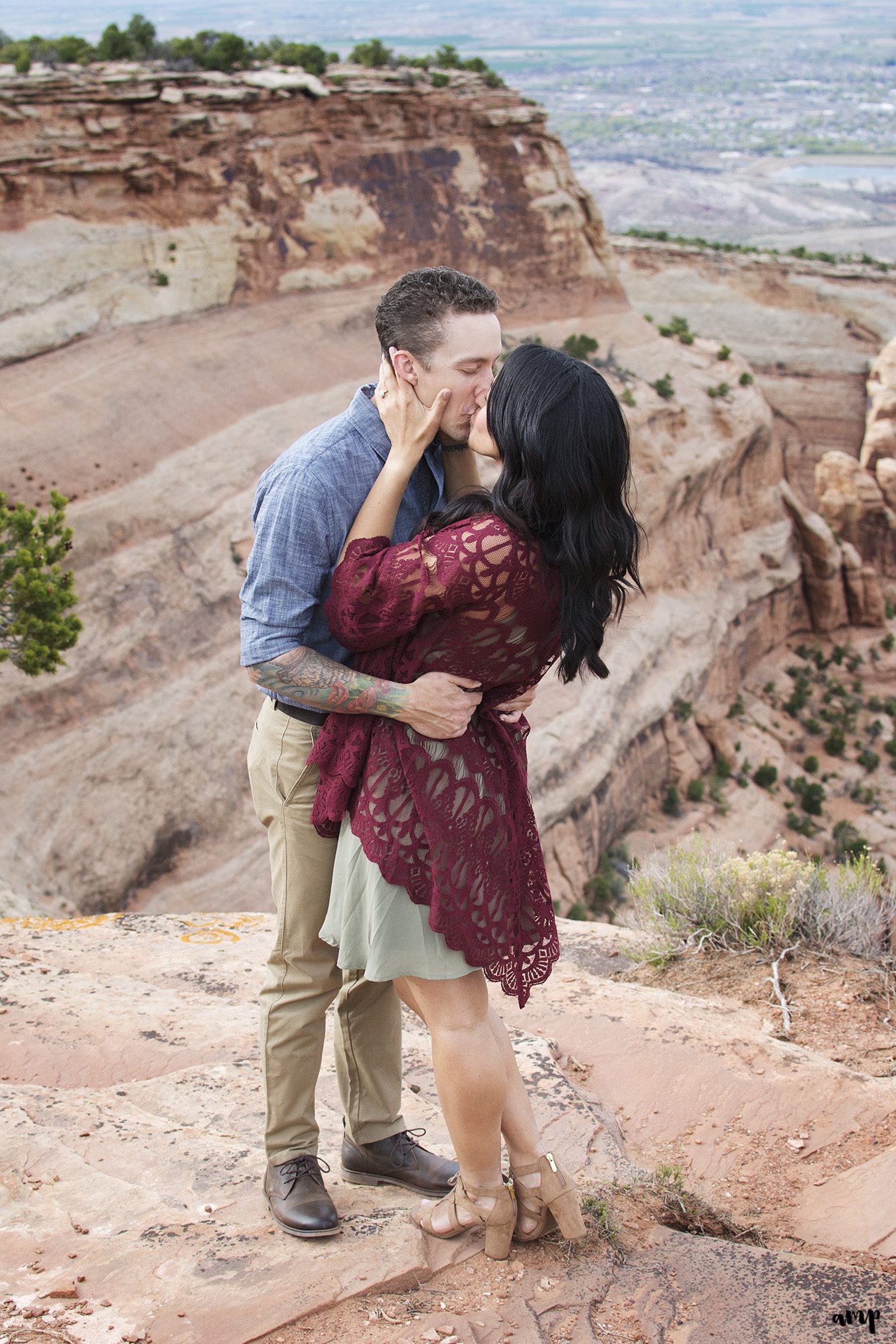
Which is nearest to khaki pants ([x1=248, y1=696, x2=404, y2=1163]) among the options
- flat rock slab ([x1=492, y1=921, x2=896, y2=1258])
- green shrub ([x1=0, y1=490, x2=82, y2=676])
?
flat rock slab ([x1=492, y1=921, x2=896, y2=1258])

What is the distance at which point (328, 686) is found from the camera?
2662 mm

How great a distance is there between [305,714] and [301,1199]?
134cm

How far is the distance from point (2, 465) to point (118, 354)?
3262mm

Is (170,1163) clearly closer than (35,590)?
Yes

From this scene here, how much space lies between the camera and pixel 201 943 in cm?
647

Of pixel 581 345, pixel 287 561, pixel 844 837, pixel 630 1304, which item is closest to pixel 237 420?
pixel 581 345

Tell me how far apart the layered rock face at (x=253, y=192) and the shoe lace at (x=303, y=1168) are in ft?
46.9

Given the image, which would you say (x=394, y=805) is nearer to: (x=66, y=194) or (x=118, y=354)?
(x=118, y=354)

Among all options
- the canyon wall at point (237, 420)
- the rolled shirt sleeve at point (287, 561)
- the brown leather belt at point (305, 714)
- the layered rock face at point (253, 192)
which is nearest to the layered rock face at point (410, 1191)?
the brown leather belt at point (305, 714)

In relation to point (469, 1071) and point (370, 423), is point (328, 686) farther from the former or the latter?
point (469, 1071)

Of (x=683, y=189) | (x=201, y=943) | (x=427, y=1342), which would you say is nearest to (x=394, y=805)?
(x=427, y=1342)

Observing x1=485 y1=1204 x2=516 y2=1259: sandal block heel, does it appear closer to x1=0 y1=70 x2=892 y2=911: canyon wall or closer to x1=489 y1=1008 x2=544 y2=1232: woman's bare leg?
x1=489 y1=1008 x2=544 y2=1232: woman's bare leg

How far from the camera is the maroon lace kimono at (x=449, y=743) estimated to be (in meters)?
2.49

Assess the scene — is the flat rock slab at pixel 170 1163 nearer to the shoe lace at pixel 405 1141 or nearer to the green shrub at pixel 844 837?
the shoe lace at pixel 405 1141
